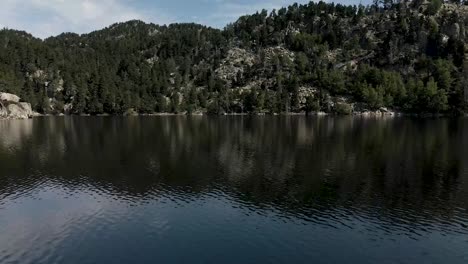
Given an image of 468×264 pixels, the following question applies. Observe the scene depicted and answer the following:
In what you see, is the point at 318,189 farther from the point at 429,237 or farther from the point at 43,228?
the point at 43,228

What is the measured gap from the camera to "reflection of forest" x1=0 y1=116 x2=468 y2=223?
70688 millimetres

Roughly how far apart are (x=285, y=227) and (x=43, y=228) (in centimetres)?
2949

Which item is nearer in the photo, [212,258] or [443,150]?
[212,258]

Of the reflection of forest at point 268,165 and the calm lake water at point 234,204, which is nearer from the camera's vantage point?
the calm lake water at point 234,204

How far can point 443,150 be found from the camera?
117 m

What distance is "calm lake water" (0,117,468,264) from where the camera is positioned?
46.6m

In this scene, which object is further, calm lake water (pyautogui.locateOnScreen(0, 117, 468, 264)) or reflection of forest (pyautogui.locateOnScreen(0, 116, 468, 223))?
reflection of forest (pyautogui.locateOnScreen(0, 116, 468, 223))

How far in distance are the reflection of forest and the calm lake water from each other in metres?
0.28

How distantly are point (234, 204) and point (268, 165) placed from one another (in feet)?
109

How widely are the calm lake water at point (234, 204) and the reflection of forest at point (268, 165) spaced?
0.91ft

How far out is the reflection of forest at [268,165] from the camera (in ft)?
232

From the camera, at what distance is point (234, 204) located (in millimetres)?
64500

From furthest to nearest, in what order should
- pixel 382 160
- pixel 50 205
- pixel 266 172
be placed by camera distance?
pixel 382 160 → pixel 266 172 → pixel 50 205

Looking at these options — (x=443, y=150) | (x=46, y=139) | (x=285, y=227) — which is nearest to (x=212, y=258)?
(x=285, y=227)
